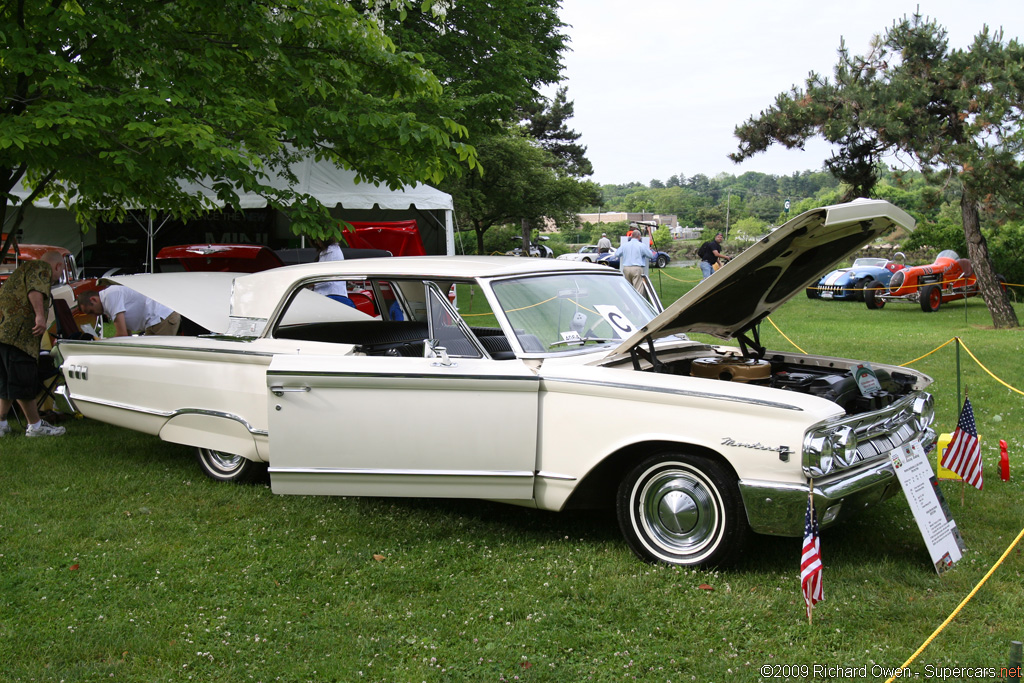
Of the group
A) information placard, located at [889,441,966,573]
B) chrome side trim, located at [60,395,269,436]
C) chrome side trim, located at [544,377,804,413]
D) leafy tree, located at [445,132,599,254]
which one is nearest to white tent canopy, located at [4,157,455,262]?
chrome side trim, located at [60,395,269,436]

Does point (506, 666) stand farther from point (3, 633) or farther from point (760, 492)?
point (3, 633)

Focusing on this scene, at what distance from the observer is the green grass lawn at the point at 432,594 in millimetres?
Answer: 3410

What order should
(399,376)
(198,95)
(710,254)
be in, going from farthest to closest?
(710,254), (198,95), (399,376)

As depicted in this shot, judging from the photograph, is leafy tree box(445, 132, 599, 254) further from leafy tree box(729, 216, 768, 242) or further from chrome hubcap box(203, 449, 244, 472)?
leafy tree box(729, 216, 768, 242)

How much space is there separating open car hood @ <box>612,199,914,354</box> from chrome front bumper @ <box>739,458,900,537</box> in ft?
3.49

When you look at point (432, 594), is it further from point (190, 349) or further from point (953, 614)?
point (190, 349)

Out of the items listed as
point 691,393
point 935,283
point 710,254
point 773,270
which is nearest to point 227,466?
point 691,393

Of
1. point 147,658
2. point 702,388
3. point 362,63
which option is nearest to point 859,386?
point 702,388

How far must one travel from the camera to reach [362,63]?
7.77 m

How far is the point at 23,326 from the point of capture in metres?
7.25

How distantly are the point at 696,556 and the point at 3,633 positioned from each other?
3274mm

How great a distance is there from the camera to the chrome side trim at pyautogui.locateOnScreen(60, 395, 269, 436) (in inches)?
212

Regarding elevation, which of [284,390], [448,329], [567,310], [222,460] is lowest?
[222,460]

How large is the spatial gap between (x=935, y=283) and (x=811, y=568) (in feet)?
66.0
